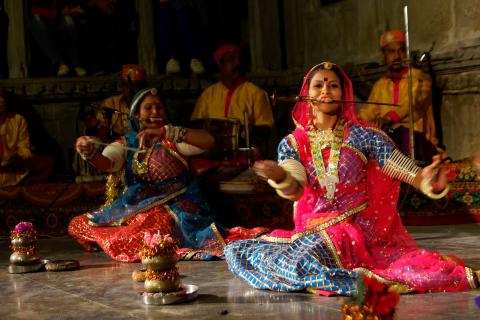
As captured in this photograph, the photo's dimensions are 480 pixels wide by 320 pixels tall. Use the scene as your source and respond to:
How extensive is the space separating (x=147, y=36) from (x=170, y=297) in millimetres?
6404

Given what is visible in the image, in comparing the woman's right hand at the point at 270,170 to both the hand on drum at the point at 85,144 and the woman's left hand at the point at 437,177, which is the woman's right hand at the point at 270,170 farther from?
the hand on drum at the point at 85,144

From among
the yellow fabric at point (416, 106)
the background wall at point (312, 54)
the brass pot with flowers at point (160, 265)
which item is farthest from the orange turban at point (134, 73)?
the brass pot with flowers at point (160, 265)

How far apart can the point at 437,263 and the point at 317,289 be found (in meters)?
0.58

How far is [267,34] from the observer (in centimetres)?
1047

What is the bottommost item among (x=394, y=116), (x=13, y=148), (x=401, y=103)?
(x=13, y=148)

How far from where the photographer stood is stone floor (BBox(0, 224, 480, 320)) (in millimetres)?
3996

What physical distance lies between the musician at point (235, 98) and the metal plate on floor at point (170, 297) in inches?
172

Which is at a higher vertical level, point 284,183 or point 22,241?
point 284,183

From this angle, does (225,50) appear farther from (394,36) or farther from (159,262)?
(159,262)

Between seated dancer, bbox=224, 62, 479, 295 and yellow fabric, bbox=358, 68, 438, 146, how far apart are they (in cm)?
311

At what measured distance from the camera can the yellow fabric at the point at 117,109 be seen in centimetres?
859

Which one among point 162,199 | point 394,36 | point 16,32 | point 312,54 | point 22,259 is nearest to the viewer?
point 22,259

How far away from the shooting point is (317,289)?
4.30 meters

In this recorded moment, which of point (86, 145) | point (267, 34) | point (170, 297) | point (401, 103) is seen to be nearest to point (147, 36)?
point (267, 34)
